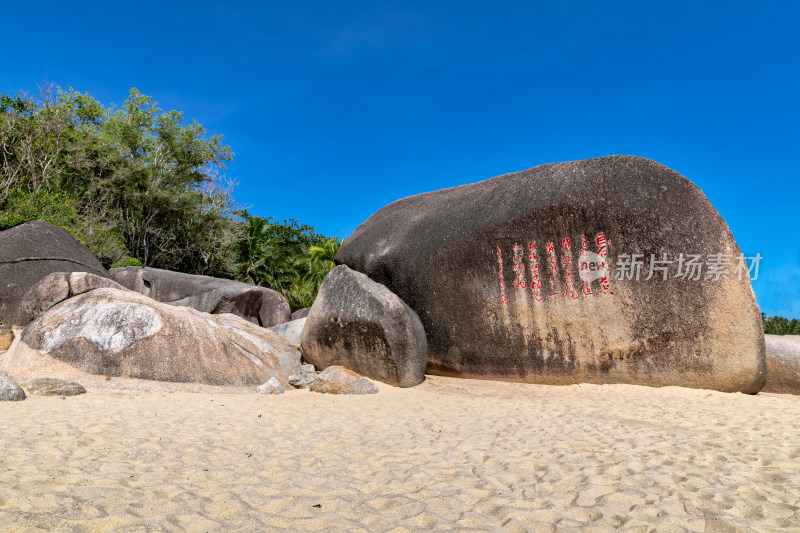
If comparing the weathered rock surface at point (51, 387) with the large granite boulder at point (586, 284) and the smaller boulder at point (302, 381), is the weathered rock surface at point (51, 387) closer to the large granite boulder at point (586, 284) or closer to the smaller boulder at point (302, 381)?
the smaller boulder at point (302, 381)

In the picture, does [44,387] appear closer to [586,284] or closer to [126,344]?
[126,344]

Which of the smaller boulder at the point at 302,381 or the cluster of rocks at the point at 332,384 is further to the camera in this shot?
the smaller boulder at the point at 302,381

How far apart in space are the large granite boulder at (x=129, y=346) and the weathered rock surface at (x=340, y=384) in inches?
26.2

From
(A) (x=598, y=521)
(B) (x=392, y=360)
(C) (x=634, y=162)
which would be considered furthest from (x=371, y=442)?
(C) (x=634, y=162)

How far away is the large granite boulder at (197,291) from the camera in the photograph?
1332 cm

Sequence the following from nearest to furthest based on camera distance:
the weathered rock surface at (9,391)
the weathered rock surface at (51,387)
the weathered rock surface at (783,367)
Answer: the weathered rock surface at (9,391) → the weathered rock surface at (51,387) → the weathered rock surface at (783,367)

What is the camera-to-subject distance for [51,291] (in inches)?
268

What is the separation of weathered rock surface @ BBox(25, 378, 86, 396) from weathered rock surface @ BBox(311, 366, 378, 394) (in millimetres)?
2598

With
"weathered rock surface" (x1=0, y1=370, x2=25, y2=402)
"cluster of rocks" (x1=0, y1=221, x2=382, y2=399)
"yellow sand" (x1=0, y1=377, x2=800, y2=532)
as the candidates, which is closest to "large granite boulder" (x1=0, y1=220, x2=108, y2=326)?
"cluster of rocks" (x1=0, y1=221, x2=382, y2=399)

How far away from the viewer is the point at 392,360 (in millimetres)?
6965

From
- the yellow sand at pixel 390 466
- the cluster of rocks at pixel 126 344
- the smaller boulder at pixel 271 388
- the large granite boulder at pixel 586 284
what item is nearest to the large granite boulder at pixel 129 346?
the cluster of rocks at pixel 126 344

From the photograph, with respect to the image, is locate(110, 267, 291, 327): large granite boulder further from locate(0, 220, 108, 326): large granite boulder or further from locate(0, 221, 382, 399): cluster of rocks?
locate(0, 221, 382, 399): cluster of rocks

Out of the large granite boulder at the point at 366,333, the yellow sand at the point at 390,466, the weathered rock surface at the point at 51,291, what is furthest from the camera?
the large granite boulder at the point at 366,333

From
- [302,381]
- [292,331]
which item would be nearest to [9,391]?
[302,381]
